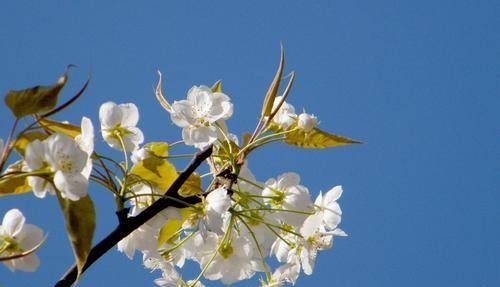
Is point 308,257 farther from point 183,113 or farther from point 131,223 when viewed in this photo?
point 131,223

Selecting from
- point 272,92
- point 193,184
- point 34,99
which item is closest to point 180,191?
point 193,184

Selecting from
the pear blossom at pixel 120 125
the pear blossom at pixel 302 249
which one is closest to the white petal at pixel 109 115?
the pear blossom at pixel 120 125

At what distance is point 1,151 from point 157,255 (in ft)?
1.46

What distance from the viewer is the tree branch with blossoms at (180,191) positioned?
2.88 feet

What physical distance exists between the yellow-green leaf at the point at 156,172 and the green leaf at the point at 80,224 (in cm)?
22

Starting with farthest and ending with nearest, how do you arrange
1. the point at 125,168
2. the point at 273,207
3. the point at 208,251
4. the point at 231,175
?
the point at 208,251
the point at 273,207
the point at 231,175
the point at 125,168

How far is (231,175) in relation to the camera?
1188 mm

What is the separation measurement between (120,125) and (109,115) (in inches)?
1.1

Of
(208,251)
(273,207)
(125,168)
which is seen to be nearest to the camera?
(125,168)

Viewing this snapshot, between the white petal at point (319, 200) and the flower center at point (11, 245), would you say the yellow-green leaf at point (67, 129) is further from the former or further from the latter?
the white petal at point (319, 200)

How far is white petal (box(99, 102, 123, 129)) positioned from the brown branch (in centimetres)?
20

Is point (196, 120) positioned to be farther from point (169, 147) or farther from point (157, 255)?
point (157, 255)

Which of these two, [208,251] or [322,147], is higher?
[322,147]

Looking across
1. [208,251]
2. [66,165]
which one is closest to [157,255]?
[208,251]
